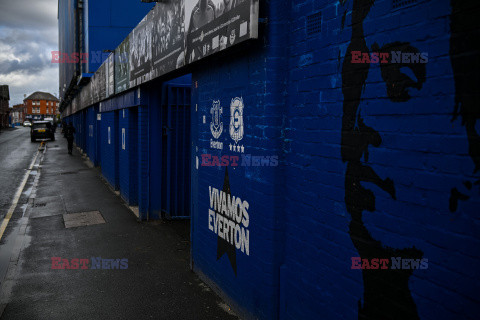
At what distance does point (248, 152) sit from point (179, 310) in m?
2.25

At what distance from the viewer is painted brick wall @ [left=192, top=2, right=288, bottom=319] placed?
406 cm

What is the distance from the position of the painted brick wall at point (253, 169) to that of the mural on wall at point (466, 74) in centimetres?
192

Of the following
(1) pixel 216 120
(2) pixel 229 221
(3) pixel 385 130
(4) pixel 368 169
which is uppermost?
(1) pixel 216 120

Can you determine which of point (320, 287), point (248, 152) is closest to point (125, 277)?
point (248, 152)

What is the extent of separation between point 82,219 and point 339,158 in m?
8.25

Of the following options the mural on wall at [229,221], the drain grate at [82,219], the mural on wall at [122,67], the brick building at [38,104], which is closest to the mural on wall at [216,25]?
the mural on wall at [229,221]

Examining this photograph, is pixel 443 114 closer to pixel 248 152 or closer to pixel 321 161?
pixel 321 161

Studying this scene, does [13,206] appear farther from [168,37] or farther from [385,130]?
[385,130]

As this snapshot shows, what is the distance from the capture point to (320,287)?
140 inches

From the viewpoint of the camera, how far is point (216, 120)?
5.52 metres

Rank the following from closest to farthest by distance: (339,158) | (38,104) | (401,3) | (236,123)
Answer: (401,3), (339,158), (236,123), (38,104)

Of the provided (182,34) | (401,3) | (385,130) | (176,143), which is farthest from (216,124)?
(176,143)

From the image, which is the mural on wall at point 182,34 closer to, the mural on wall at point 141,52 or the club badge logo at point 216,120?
the mural on wall at point 141,52

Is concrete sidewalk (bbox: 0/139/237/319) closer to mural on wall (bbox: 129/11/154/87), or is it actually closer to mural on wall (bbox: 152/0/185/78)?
mural on wall (bbox: 152/0/185/78)
